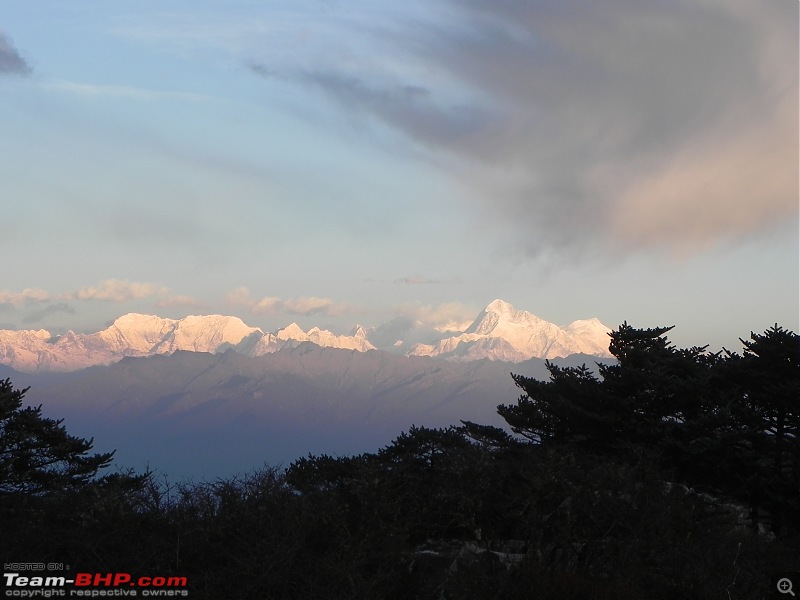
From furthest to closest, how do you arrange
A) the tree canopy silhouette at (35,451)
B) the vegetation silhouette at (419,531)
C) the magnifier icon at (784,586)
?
1. the tree canopy silhouette at (35,451)
2. the magnifier icon at (784,586)
3. the vegetation silhouette at (419,531)

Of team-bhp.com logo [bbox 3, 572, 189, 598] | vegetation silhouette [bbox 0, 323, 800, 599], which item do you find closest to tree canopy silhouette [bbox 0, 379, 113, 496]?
vegetation silhouette [bbox 0, 323, 800, 599]

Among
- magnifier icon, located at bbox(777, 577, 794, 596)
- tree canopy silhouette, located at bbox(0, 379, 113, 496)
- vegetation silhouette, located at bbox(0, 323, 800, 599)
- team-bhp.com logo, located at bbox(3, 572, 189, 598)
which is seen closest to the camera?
team-bhp.com logo, located at bbox(3, 572, 189, 598)

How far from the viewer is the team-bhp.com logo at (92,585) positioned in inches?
433

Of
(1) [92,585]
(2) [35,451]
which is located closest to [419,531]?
(1) [92,585]

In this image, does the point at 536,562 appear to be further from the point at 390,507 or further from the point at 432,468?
the point at 432,468

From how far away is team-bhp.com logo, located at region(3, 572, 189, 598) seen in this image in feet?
36.1

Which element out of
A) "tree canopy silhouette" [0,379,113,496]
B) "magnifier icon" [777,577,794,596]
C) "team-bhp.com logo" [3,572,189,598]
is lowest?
"magnifier icon" [777,577,794,596]

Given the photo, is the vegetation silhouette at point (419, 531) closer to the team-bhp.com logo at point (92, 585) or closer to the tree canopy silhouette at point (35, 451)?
the tree canopy silhouette at point (35, 451)

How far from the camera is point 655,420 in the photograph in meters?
25.2

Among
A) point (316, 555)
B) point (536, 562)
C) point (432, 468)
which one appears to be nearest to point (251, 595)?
point (316, 555)

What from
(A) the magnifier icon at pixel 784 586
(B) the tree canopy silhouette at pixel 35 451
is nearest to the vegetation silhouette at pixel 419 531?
(B) the tree canopy silhouette at pixel 35 451

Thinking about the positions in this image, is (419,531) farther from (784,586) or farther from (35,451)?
(35,451)

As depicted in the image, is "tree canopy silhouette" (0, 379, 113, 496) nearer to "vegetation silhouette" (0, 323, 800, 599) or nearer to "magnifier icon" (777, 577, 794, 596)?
"vegetation silhouette" (0, 323, 800, 599)

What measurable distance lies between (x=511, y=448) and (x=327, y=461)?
6093 mm
